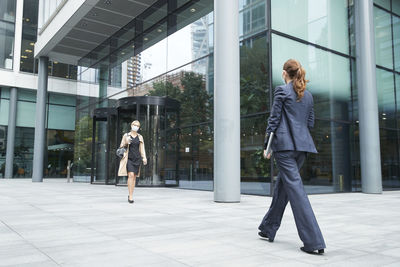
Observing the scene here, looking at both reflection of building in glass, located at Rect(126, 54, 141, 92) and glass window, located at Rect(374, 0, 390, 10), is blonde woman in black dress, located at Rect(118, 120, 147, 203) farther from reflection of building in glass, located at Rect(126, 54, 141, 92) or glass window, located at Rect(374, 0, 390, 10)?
glass window, located at Rect(374, 0, 390, 10)

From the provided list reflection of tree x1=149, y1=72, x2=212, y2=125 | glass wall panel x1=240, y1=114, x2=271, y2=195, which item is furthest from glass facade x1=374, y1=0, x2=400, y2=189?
reflection of tree x1=149, y1=72, x2=212, y2=125

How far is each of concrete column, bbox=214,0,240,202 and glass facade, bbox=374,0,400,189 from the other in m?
7.94

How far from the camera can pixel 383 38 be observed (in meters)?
14.5

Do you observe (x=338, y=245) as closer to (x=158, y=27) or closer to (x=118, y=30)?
(x=158, y=27)

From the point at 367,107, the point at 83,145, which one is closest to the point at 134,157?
the point at 367,107

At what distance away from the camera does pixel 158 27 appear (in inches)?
612

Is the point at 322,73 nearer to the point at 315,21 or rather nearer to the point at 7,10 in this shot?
the point at 315,21

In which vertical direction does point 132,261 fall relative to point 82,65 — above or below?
below

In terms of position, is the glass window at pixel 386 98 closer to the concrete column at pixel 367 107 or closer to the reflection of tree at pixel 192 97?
the concrete column at pixel 367 107

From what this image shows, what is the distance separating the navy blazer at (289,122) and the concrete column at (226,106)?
4502 mm

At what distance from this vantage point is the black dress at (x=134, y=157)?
8258mm

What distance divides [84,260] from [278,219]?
2.01 meters

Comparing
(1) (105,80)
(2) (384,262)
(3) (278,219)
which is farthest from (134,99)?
(2) (384,262)

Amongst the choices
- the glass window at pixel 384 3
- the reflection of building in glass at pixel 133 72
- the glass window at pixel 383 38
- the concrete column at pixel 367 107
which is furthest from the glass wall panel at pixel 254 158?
the glass window at pixel 384 3
